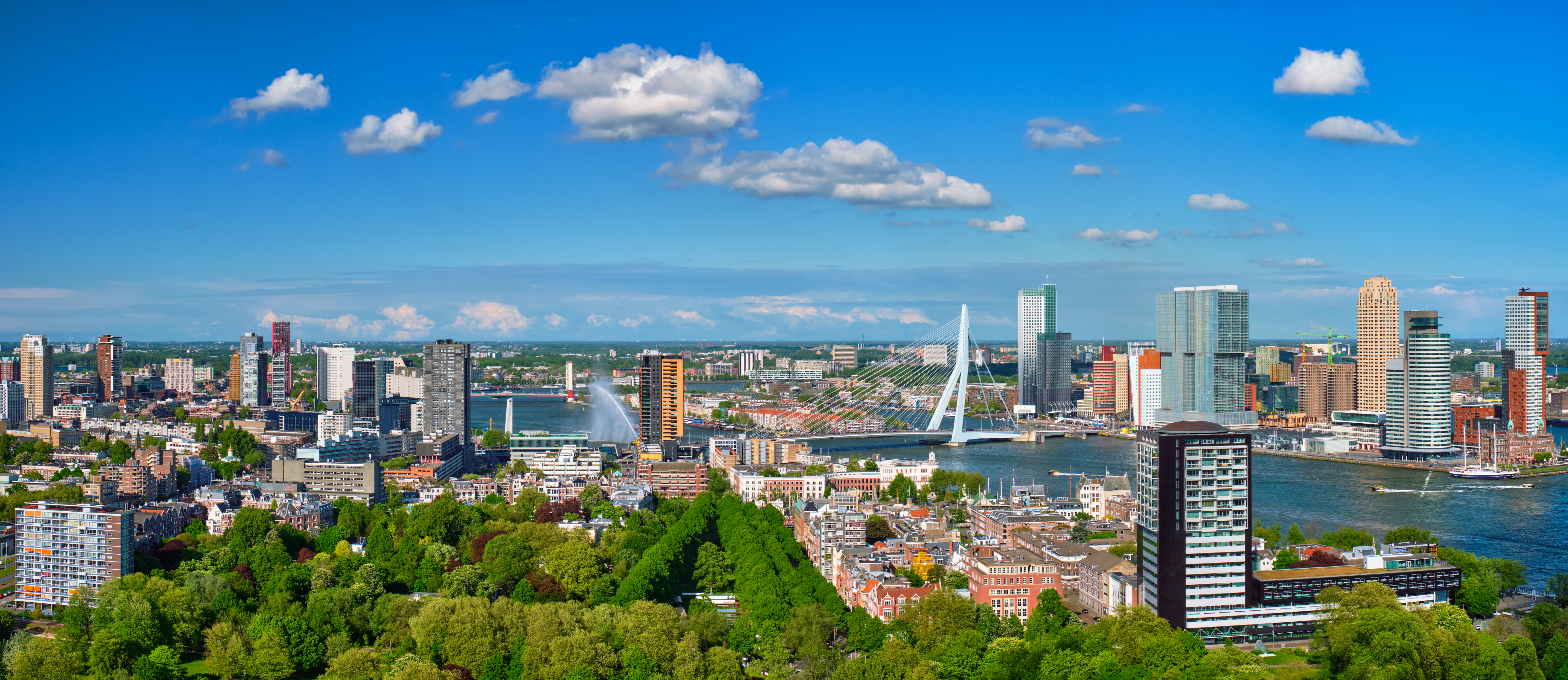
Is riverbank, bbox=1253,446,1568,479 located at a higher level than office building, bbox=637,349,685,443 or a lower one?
lower

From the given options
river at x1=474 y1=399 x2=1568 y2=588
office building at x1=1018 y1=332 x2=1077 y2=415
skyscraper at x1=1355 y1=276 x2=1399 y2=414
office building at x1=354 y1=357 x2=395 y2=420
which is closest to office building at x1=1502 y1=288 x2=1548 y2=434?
skyscraper at x1=1355 y1=276 x2=1399 y2=414

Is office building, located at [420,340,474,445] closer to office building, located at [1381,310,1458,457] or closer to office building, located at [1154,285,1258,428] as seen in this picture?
office building, located at [1154,285,1258,428]

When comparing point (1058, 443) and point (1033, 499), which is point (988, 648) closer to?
point (1033, 499)

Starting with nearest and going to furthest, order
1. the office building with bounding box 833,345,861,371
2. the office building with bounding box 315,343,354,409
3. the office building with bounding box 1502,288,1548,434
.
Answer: the office building with bounding box 1502,288,1548,434, the office building with bounding box 315,343,354,409, the office building with bounding box 833,345,861,371

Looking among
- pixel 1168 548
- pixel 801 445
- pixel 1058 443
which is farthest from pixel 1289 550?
pixel 1058 443

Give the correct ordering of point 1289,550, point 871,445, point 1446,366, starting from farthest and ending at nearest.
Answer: point 871,445 < point 1446,366 < point 1289,550

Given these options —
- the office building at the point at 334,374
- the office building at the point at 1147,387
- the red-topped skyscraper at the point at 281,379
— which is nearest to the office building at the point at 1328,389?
the office building at the point at 1147,387

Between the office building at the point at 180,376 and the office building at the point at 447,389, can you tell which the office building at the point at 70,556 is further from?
the office building at the point at 180,376

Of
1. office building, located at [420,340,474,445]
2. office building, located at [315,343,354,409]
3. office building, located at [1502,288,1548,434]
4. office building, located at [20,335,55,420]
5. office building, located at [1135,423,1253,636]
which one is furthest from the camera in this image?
office building, located at [315,343,354,409]
